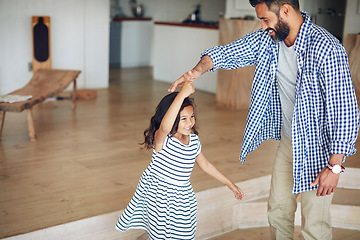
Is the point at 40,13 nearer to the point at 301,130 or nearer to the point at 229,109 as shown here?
the point at 229,109

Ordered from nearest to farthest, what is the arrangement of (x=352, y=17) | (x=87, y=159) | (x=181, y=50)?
1. (x=87, y=159)
2. (x=352, y=17)
3. (x=181, y=50)

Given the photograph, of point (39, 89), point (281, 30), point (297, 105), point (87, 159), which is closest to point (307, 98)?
point (297, 105)

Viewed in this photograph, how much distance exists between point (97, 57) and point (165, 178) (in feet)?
16.3

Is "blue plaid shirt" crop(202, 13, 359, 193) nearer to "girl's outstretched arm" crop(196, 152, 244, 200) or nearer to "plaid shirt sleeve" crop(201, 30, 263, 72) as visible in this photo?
"plaid shirt sleeve" crop(201, 30, 263, 72)

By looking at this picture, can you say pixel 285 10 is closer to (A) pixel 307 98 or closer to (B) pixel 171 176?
(A) pixel 307 98

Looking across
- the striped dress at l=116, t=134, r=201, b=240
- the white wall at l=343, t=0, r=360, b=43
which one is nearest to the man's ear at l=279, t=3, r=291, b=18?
the striped dress at l=116, t=134, r=201, b=240

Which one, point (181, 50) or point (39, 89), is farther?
point (181, 50)

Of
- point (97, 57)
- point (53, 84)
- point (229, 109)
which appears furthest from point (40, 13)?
point (229, 109)

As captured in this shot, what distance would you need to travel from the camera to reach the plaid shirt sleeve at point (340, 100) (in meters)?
1.92

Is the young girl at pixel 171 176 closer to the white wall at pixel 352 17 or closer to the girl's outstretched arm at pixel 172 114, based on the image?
the girl's outstretched arm at pixel 172 114

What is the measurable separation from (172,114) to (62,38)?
485 cm

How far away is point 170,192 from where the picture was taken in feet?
7.45

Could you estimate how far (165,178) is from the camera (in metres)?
2.27

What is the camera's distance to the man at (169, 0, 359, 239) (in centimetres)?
194
